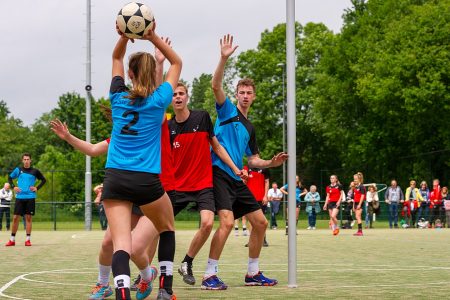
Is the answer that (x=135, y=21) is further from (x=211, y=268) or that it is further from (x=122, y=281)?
(x=211, y=268)

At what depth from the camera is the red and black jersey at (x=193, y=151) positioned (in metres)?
9.30

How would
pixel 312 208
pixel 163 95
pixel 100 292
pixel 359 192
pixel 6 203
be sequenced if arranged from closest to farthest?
pixel 163 95 < pixel 100 292 < pixel 359 192 < pixel 6 203 < pixel 312 208

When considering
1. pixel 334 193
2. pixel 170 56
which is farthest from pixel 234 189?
pixel 334 193

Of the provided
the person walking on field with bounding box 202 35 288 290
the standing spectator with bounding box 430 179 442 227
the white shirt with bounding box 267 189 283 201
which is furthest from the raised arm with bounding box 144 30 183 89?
the white shirt with bounding box 267 189 283 201

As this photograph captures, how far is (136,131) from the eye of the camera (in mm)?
6520

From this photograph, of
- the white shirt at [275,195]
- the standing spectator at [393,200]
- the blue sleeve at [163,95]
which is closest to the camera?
the blue sleeve at [163,95]

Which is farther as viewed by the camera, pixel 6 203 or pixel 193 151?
pixel 6 203

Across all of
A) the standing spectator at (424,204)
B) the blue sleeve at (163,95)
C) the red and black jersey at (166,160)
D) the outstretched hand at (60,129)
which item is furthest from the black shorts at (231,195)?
the standing spectator at (424,204)

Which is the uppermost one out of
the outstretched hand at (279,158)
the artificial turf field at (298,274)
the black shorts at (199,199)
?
the outstretched hand at (279,158)

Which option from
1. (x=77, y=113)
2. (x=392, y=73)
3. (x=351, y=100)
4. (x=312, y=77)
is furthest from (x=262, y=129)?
(x=77, y=113)

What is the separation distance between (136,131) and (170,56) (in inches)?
27.3

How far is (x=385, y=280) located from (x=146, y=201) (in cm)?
444

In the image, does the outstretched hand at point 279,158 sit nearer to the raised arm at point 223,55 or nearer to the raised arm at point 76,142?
the raised arm at point 223,55

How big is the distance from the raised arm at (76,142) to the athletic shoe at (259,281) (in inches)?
106
